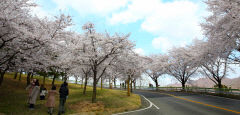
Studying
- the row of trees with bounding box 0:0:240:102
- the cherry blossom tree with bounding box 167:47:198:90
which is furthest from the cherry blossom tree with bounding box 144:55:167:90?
the row of trees with bounding box 0:0:240:102

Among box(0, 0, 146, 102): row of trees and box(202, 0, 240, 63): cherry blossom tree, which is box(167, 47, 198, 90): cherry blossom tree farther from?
box(0, 0, 146, 102): row of trees

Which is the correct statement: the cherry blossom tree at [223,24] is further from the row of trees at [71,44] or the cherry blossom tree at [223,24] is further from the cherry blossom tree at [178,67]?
the cherry blossom tree at [178,67]

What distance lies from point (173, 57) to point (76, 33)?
28323mm

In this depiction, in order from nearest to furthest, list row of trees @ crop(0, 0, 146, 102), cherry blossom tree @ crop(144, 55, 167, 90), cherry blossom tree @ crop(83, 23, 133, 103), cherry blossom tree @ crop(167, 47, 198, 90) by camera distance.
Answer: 1. row of trees @ crop(0, 0, 146, 102)
2. cherry blossom tree @ crop(83, 23, 133, 103)
3. cherry blossom tree @ crop(167, 47, 198, 90)
4. cherry blossom tree @ crop(144, 55, 167, 90)

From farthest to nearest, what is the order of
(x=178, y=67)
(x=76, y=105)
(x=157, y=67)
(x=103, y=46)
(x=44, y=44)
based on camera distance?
1. (x=157, y=67)
2. (x=178, y=67)
3. (x=103, y=46)
4. (x=76, y=105)
5. (x=44, y=44)

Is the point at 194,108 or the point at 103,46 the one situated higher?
the point at 103,46

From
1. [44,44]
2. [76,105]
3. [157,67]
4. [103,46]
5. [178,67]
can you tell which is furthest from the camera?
[157,67]

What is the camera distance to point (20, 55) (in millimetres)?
10320

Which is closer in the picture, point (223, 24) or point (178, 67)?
point (223, 24)

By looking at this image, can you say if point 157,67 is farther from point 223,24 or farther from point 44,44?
point 44,44

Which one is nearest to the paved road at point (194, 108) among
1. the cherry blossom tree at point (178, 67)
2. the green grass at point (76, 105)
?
the green grass at point (76, 105)

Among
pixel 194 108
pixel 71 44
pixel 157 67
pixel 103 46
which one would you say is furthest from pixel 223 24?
pixel 157 67

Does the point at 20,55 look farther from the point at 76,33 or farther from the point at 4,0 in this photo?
the point at 76,33

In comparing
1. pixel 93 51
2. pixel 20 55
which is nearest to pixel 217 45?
pixel 93 51
